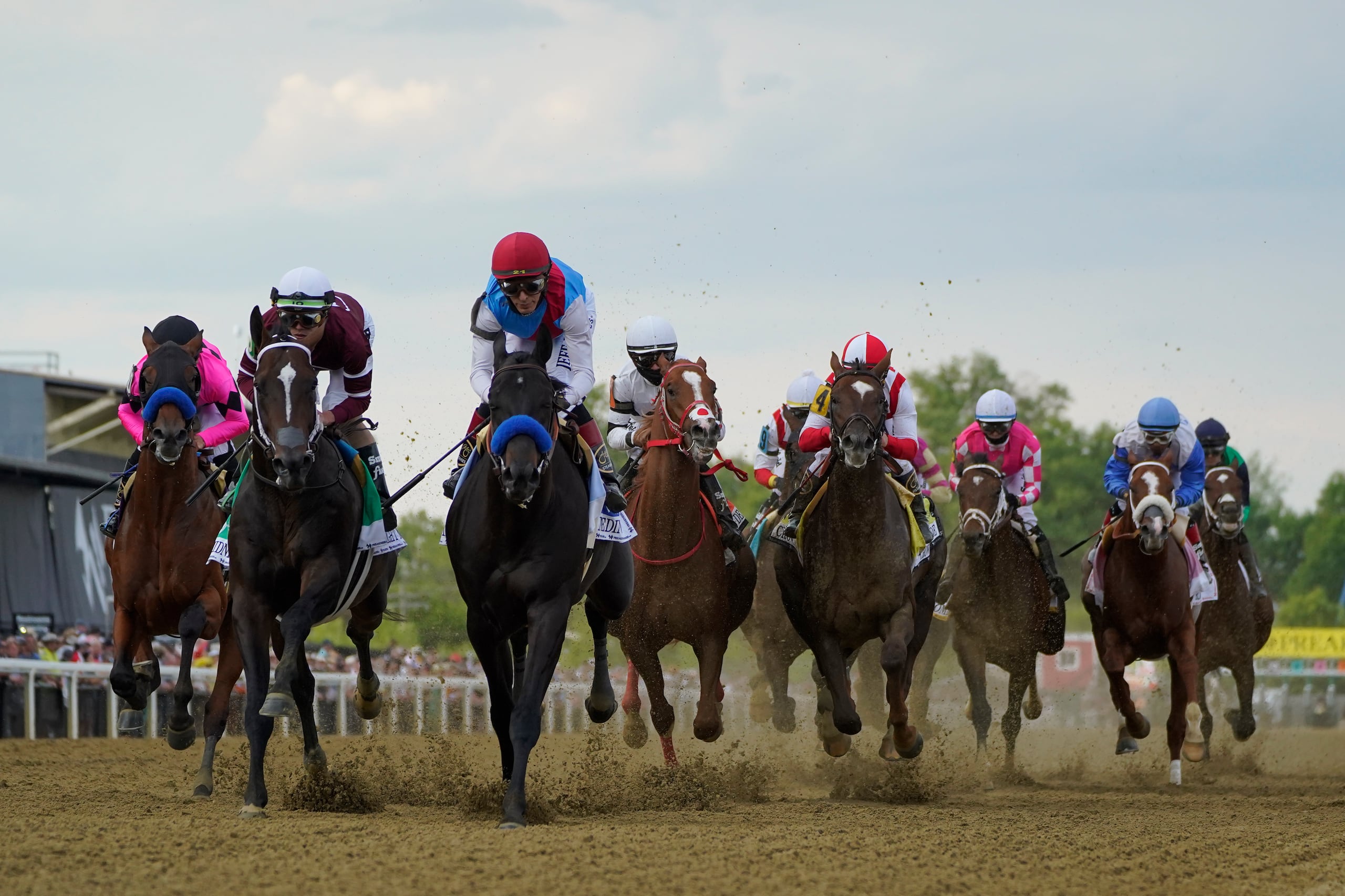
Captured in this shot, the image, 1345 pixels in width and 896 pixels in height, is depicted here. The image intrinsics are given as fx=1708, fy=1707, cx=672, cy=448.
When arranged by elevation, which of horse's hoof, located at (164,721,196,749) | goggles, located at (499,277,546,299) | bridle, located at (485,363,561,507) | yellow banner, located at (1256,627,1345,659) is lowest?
yellow banner, located at (1256,627,1345,659)

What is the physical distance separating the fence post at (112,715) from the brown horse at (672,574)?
8.06 meters

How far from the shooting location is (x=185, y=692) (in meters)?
9.66

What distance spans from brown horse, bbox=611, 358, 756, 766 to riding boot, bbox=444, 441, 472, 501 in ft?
5.46

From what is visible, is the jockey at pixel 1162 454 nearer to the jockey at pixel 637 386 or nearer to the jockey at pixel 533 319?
the jockey at pixel 637 386

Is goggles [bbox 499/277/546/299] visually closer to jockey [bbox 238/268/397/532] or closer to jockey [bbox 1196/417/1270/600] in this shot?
jockey [bbox 238/268/397/532]

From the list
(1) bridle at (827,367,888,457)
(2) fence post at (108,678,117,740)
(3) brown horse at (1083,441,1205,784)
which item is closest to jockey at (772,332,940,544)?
(1) bridle at (827,367,888,457)

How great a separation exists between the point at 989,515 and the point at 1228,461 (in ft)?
14.0

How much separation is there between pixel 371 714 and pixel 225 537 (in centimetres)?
212

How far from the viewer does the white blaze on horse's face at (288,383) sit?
25.8 ft

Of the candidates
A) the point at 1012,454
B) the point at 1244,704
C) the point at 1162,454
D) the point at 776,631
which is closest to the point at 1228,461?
the point at 1244,704

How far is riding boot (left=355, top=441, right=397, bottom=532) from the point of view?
9281 mm

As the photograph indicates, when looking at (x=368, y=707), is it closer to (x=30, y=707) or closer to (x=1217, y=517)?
(x=30, y=707)

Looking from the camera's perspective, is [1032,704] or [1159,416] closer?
[1159,416]

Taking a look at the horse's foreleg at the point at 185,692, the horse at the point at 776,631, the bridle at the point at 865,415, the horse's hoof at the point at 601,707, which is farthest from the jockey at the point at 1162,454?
the horse's foreleg at the point at 185,692
